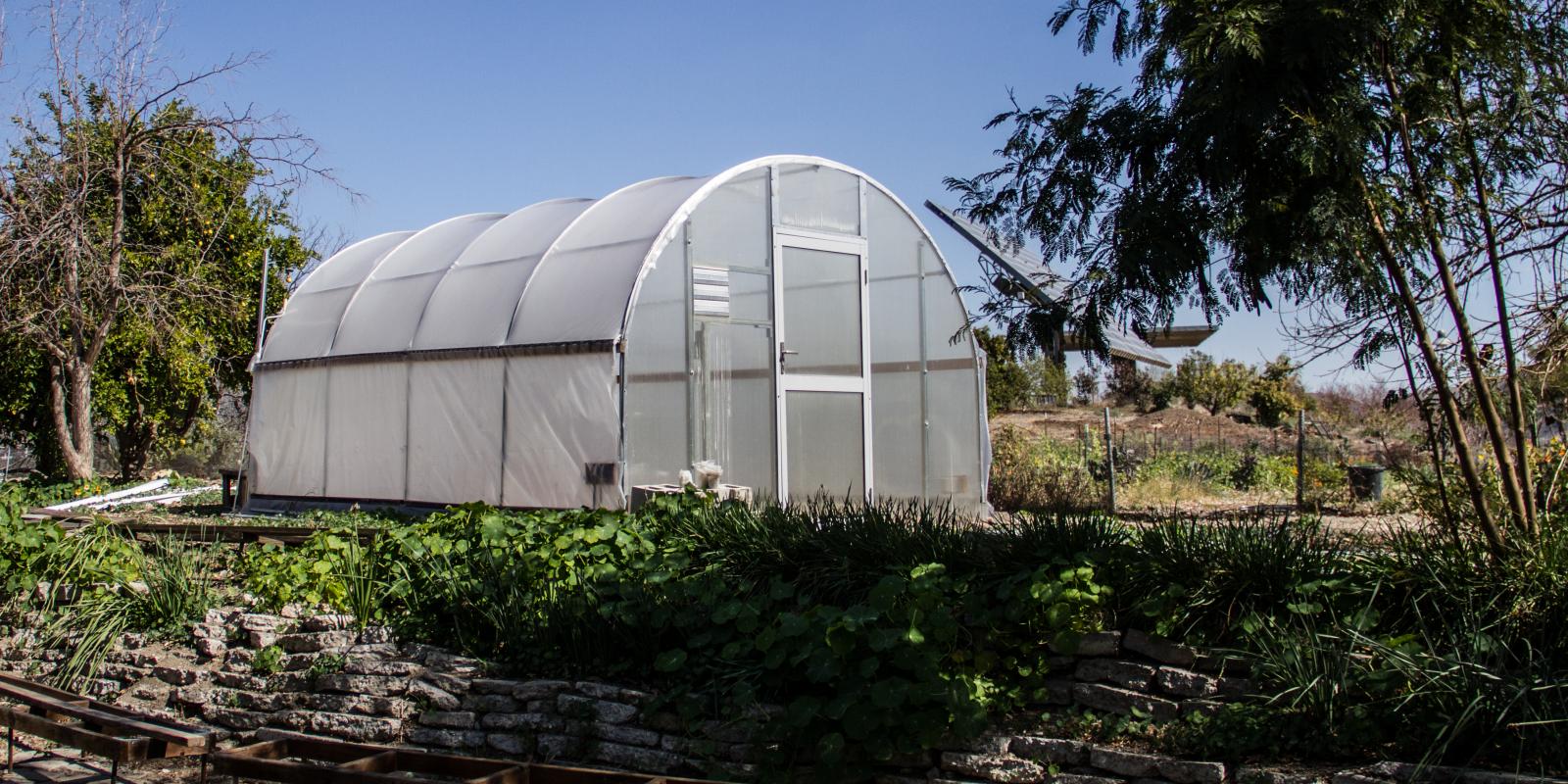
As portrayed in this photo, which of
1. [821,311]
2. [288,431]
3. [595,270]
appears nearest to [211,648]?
[595,270]

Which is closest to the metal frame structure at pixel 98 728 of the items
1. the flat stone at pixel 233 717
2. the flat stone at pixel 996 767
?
the flat stone at pixel 233 717

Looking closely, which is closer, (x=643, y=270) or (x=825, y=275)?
(x=643, y=270)

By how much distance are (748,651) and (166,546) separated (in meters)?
4.21

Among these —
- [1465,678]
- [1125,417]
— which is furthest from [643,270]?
[1125,417]

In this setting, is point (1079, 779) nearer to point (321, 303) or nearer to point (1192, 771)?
point (1192, 771)

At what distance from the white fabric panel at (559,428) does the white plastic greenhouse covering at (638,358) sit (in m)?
0.02

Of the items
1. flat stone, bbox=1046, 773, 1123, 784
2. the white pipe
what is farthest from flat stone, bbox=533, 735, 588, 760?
the white pipe

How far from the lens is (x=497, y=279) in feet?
36.3

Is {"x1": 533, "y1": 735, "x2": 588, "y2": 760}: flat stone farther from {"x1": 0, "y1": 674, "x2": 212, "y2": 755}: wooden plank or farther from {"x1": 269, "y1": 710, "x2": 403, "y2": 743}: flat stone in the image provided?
{"x1": 0, "y1": 674, "x2": 212, "y2": 755}: wooden plank

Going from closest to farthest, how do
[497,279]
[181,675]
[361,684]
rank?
[361,684] → [181,675] → [497,279]

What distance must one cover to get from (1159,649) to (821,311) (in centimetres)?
731

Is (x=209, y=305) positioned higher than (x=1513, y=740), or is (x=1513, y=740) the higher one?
(x=209, y=305)

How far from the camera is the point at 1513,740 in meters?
3.51

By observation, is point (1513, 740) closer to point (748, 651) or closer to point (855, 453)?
point (748, 651)
